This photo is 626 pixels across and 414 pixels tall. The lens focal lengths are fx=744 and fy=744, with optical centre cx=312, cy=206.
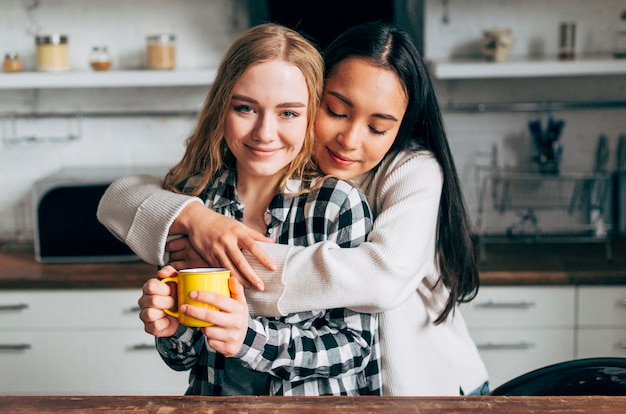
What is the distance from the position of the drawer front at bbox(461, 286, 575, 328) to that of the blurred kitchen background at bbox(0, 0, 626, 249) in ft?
1.33

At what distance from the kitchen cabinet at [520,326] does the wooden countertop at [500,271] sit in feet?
0.14

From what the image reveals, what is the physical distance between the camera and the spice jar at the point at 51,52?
258cm

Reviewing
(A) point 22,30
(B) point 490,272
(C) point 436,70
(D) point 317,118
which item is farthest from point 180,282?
(A) point 22,30

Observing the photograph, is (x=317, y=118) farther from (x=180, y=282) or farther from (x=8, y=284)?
(x=8, y=284)

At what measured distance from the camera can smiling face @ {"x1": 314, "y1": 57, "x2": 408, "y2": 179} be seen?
3.93ft

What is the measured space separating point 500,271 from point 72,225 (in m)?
1.39

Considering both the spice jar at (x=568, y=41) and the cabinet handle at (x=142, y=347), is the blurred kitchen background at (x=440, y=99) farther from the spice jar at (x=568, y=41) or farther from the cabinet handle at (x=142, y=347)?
the cabinet handle at (x=142, y=347)

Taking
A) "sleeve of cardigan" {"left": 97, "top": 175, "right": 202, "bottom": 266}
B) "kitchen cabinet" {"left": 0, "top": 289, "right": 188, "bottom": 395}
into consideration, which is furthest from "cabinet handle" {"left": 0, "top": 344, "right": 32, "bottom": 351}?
"sleeve of cardigan" {"left": 97, "top": 175, "right": 202, "bottom": 266}

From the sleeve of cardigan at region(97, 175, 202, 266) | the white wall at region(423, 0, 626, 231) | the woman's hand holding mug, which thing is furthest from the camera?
the white wall at region(423, 0, 626, 231)

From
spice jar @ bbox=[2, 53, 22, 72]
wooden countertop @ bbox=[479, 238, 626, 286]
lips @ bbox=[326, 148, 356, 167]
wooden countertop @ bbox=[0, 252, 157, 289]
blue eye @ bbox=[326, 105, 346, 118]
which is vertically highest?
spice jar @ bbox=[2, 53, 22, 72]

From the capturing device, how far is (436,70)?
2.49 m

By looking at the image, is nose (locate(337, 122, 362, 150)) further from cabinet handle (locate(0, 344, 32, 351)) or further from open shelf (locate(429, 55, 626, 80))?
cabinet handle (locate(0, 344, 32, 351))

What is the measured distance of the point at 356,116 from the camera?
1.21m

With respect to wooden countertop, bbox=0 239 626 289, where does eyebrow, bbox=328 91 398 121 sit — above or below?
above
